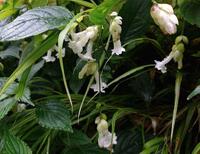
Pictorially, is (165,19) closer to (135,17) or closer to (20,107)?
(135,17)

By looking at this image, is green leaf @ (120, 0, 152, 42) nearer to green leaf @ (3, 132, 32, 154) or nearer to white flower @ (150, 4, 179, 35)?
white flower @ (150, 4, 179, 35)

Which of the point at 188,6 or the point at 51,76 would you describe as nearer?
the point at 188,6

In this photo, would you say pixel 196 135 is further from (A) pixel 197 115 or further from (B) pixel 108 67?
(B) pixel 108 67

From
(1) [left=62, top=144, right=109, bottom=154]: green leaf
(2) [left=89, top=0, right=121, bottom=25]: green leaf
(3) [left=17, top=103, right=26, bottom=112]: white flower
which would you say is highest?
(2) [left=89, top=0, right=121, bottom=25]: green leaf

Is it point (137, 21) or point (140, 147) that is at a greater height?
point (137, 21)

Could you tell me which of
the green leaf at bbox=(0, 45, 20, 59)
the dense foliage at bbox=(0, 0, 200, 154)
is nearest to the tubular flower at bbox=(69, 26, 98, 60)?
the dense foliage at bbox=(0, 0, 200, 154)

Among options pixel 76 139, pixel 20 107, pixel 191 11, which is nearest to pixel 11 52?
pixel 20 107

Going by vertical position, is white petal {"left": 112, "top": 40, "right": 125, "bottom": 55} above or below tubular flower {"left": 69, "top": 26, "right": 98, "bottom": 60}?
below

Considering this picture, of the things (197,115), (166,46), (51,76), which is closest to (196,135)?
(197,115)

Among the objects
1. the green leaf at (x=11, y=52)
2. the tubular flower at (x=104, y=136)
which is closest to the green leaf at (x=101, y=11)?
the tubular flower at (x=104, y=136)
